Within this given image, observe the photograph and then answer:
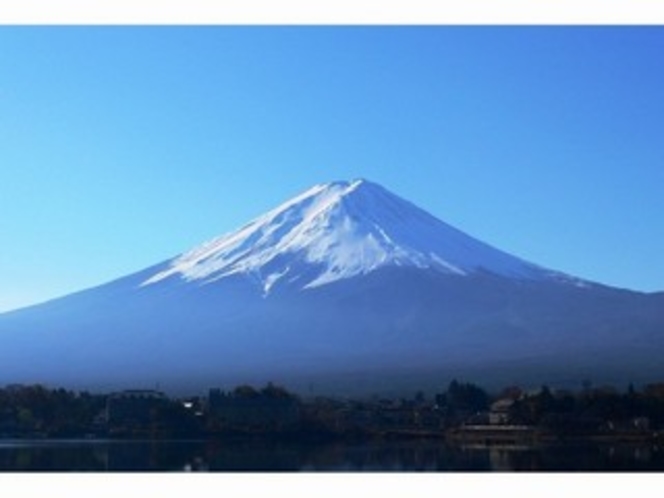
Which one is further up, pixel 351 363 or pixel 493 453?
pixel 351 363

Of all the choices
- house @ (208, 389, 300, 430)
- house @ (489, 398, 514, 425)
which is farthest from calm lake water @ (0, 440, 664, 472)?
house @ (489, 398, 514, 425)

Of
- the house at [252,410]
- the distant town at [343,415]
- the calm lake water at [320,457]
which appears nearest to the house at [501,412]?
the distant town at [343,415]

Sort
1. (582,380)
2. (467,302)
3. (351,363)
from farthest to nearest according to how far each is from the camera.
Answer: (467,302)
(351,363)
(582,380)

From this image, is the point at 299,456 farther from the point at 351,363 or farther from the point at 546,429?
the point at 351,363

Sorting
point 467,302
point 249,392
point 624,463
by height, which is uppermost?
point 467,302

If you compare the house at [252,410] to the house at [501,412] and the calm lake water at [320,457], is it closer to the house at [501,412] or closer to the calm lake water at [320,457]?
the calm lake water at [320,457]

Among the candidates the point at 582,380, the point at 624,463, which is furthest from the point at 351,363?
the point at 624,463
